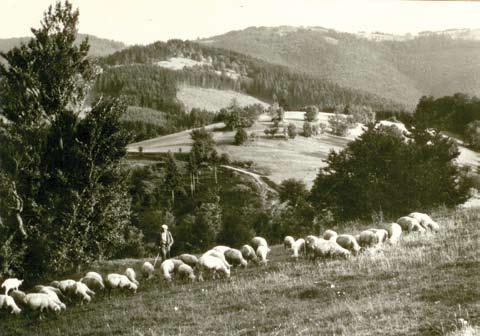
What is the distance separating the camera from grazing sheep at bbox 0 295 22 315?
1783 cm

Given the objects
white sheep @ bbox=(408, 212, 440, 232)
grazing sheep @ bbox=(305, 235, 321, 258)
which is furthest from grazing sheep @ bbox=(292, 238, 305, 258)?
white sheep @ bbox=(408, 212, 440, 232)

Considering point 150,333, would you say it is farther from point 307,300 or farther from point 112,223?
point 112,223

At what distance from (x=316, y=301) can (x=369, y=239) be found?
6.89m

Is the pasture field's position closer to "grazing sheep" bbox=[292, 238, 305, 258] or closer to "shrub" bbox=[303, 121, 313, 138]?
"grazing sheep" bbox=[292, 238, 305, 258]

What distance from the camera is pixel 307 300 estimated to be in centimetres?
1421

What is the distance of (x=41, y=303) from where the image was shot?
17125mm

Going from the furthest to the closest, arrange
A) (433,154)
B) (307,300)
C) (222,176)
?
(222,176) < (433,154) < (307,300)

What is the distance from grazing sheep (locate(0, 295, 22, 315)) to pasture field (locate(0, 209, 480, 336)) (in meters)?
Answer: 0.35

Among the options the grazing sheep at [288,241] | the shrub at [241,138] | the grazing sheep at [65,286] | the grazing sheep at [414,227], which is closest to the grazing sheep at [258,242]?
the grazing sheep at [288,241]

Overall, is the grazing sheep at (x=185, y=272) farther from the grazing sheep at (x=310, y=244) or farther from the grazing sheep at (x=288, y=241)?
the grazing sheep at (x=288, y=241)

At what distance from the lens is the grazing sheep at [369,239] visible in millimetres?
20017

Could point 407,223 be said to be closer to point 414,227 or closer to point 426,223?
point 414,227

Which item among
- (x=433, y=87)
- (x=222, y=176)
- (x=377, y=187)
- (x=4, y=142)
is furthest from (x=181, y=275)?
(x=433, y=87)

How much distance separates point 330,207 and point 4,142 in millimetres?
30098
